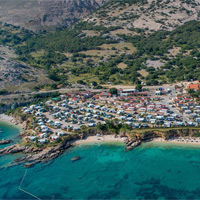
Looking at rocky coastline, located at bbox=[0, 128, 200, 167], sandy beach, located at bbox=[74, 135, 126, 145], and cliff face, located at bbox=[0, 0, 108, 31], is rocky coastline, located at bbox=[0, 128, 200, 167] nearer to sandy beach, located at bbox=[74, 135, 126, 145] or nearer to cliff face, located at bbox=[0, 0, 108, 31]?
sandy beach, located at bbox=[74, 135, 126, 145]

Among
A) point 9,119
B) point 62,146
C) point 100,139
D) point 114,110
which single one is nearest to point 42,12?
point 9,119

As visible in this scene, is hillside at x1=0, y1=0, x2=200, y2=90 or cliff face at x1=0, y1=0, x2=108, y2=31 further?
cliff face at x1=0, y1=0, x2=108, y2=31

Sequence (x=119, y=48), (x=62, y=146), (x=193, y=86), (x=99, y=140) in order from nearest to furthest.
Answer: (x=62, y=146), (x=99, y=140), (x=193, y=86), (x=119, y=48)

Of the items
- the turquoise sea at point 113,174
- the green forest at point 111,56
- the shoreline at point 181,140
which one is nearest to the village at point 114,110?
the shoreline at point 181,140

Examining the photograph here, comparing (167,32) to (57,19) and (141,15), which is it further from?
(57,19)

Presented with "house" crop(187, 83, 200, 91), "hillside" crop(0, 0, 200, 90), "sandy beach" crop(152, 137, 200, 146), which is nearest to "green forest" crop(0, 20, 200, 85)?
"hillside" crop(0, 0, 200, 90)

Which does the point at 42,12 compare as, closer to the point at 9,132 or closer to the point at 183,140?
the point at 9,132
